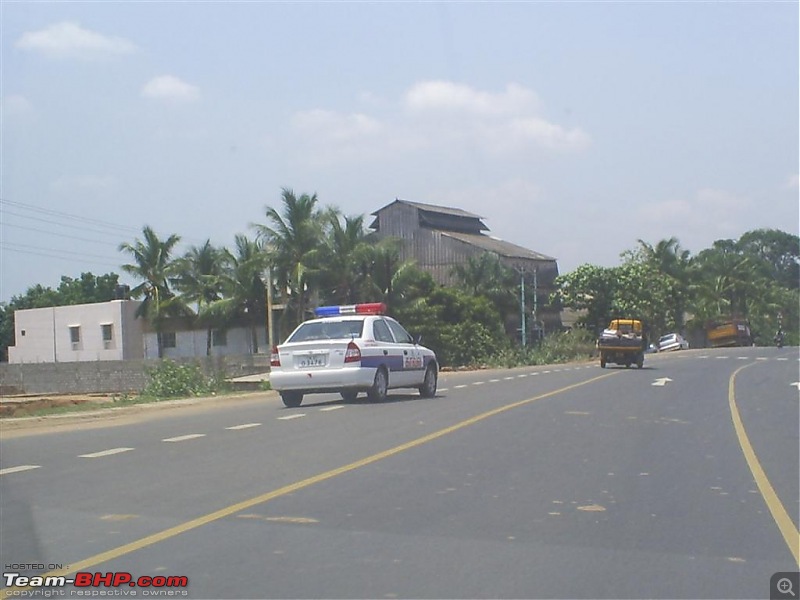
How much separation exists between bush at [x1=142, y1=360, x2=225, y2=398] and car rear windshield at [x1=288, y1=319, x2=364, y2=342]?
7.47 meters

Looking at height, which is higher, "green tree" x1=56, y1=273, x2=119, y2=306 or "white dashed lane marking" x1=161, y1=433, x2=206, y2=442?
"green tree" x1=56, y1=273, x2=119, y2=306

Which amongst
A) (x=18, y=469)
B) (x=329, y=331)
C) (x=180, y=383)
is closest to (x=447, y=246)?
(x=180, y=383)

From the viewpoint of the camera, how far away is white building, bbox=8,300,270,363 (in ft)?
179

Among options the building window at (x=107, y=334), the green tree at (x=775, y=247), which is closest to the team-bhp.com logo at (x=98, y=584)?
the building window at (x=107, y=334)

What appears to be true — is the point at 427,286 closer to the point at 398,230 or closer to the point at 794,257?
the point at 398,230

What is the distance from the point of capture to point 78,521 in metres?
8.34

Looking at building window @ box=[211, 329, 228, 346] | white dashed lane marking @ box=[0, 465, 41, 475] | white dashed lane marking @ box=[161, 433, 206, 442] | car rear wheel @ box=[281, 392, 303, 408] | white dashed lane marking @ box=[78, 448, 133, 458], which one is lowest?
white dashed lane marking @ box=[0, 465, 41, 475]

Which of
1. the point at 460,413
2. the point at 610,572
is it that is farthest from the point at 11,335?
the point at 610,572

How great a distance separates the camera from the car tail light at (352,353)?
1858cm

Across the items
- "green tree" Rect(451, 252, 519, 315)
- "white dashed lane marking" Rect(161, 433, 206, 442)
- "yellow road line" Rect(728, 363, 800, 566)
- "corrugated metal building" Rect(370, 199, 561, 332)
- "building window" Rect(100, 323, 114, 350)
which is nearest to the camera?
"yellow road line" Rect(728, 363, 800, 566)

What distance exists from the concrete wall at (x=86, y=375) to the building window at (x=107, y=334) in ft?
31.0

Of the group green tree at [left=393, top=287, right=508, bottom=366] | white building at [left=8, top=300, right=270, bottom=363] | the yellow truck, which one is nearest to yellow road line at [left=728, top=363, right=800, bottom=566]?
the yellow truck

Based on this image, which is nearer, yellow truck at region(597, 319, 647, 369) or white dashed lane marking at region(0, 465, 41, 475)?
white dashed lane marking at region(0, 465, 41, 475)

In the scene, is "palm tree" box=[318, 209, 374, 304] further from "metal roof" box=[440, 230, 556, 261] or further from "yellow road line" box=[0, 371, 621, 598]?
"yellow road line" box=[0, 371, 621, 598]
